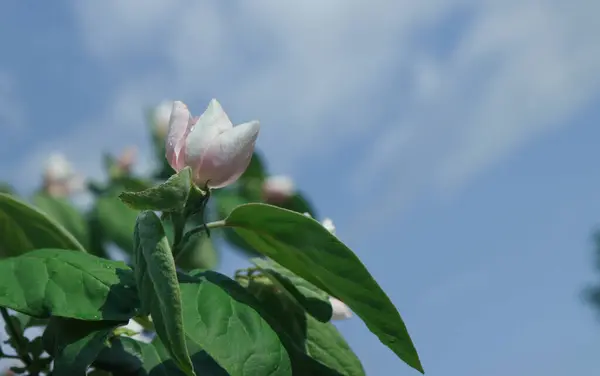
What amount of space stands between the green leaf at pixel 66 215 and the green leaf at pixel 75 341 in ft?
3.82

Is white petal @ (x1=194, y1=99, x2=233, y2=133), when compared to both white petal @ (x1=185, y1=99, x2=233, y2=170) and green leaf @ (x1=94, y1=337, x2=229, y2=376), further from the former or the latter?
green leaf @ (x1=94, y1=337, x2=229, y2=376)

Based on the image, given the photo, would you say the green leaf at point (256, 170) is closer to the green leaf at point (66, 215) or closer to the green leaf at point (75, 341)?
the green leaf at point (66, 215)

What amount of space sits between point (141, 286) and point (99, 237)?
4.05 ft

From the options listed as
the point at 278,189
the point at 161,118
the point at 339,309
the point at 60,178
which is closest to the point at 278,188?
the point at 278,189

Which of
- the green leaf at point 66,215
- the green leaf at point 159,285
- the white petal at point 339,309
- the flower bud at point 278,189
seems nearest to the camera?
the green leaf at point 159,285

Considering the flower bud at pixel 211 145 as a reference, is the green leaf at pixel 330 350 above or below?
below

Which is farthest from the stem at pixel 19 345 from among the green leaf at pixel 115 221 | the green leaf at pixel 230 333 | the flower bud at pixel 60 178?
the flower bud at pixel 60 178

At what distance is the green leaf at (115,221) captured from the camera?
164cm

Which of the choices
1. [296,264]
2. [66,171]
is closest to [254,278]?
[296,264]

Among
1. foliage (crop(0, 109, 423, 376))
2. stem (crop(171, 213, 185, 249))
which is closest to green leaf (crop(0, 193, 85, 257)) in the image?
foliage (crop(0, 109, 423, 376))

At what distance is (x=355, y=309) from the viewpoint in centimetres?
57

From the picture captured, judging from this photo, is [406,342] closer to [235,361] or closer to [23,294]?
[235,361]

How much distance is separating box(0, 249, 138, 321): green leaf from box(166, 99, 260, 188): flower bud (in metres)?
0.09

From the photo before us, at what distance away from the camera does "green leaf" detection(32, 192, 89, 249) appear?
5.71 ft
